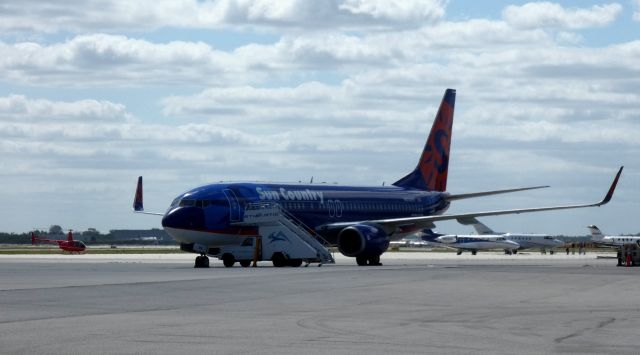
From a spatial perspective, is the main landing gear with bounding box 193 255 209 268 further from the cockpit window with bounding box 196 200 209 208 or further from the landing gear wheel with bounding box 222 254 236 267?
the cockpit window with bounding box 196 200 209 208

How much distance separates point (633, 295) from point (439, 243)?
3458 inches

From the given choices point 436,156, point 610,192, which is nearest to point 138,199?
point 436,156

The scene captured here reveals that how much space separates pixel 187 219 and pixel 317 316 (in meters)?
30.0

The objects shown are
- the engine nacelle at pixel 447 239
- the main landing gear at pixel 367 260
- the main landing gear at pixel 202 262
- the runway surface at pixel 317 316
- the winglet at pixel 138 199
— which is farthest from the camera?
the engine nacelle at pixel 447 239

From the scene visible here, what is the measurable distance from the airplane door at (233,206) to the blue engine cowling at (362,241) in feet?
19.0

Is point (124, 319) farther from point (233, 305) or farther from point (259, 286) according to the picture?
point (259, 286)

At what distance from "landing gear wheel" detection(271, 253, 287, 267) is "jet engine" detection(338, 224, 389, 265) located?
4482 mm

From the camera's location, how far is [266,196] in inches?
2095

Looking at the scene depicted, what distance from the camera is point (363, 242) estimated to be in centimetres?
5356

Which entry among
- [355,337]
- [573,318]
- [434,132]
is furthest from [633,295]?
[434,132]

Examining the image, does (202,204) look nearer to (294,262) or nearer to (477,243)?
(294,262)

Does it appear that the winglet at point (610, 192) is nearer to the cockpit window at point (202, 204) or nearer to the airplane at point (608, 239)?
the cockpit window at point (202, 204)

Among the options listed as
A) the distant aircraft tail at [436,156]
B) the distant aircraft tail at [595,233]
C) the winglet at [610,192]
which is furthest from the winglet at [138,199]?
the distant aircraft tail at [595,233]

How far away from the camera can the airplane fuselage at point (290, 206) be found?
5072 cm
